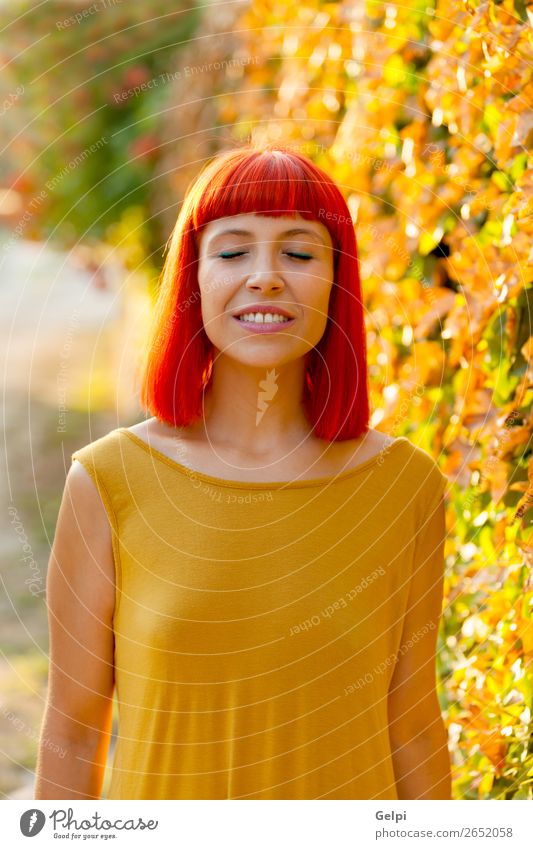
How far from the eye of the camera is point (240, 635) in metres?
1.36

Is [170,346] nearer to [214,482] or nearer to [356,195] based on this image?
[214,482]

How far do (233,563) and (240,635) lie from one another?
0.29 ft

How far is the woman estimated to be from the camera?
4.46 feet

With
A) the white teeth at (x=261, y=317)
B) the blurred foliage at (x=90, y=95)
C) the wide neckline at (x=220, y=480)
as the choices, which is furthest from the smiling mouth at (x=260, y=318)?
the blurred foliage at (x=90, y=95)

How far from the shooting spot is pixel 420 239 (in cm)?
206

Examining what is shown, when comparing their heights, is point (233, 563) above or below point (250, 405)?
below

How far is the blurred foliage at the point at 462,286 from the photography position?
1650 millimetres

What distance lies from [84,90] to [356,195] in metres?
2.75

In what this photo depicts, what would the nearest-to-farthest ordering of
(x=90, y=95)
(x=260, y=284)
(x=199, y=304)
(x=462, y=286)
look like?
1. (x=260, y=284)
2. (x=199, y=304)
3. (x=462, y=286)
4. (x=90, y=95)

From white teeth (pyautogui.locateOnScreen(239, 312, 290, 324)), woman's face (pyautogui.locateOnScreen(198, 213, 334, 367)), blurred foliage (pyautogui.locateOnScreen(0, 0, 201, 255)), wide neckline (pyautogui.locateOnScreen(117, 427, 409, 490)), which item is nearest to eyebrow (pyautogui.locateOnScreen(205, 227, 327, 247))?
woman's face (pyautogui.locateOnScreen(198, 213, 334, 367))

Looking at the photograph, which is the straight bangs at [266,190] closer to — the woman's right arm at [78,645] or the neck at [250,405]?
the neck at [250,405]

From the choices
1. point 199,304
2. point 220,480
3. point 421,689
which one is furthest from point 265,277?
point 421,689

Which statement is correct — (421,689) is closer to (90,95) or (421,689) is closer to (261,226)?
(261,226)

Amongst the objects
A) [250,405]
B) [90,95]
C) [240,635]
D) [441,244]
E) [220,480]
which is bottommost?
[240,635]
